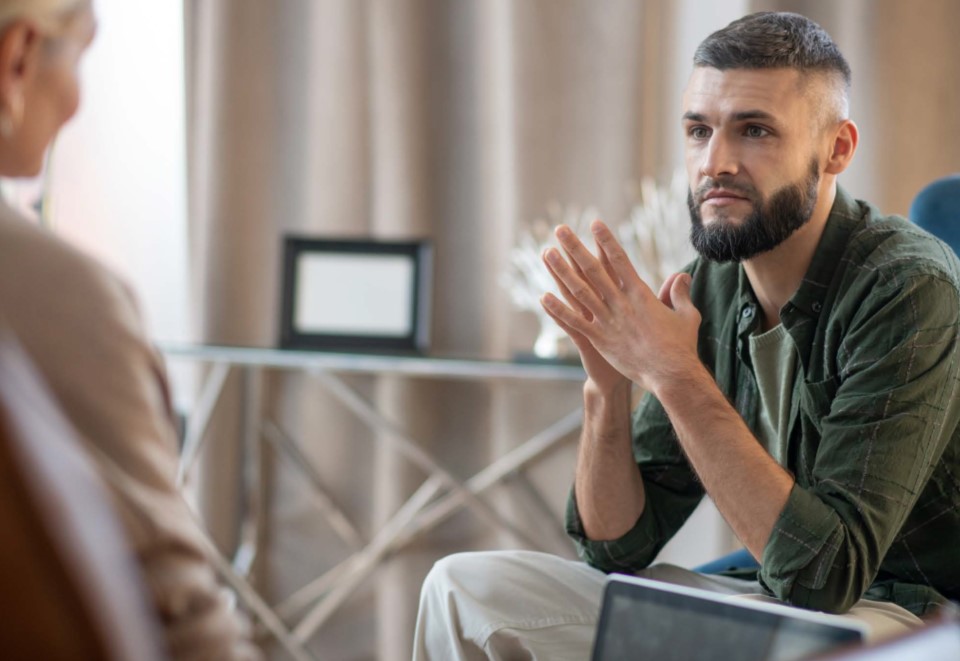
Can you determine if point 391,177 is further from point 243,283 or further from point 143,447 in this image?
point 143,447

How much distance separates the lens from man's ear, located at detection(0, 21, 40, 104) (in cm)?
80

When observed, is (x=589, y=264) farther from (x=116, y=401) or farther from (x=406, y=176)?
(x=406, y=176)

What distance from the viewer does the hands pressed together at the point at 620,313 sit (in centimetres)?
137

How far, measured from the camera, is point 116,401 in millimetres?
744

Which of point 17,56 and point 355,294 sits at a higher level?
point 17,56

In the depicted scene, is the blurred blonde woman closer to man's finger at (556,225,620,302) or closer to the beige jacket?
the beige jacket

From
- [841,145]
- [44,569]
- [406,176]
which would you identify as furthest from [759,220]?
[406,176]

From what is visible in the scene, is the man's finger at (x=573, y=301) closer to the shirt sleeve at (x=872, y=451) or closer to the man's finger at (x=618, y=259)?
the man's finger at (x=618, y=259)

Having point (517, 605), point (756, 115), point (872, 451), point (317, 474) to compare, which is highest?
point (756, 115)

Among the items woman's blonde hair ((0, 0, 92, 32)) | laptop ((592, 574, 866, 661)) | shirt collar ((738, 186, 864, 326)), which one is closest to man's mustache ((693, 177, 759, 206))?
shirt collar ((738, 186, 864, 326))

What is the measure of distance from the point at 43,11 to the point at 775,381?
0.97 m

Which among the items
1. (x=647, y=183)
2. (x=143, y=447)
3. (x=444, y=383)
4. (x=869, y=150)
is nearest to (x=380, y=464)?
(x=444, y=383)

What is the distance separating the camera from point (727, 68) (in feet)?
4.75

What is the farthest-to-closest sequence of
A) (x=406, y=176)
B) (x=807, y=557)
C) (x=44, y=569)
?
(x=406, y=176) < (x=807, y=557) < (x=44, y=569)
